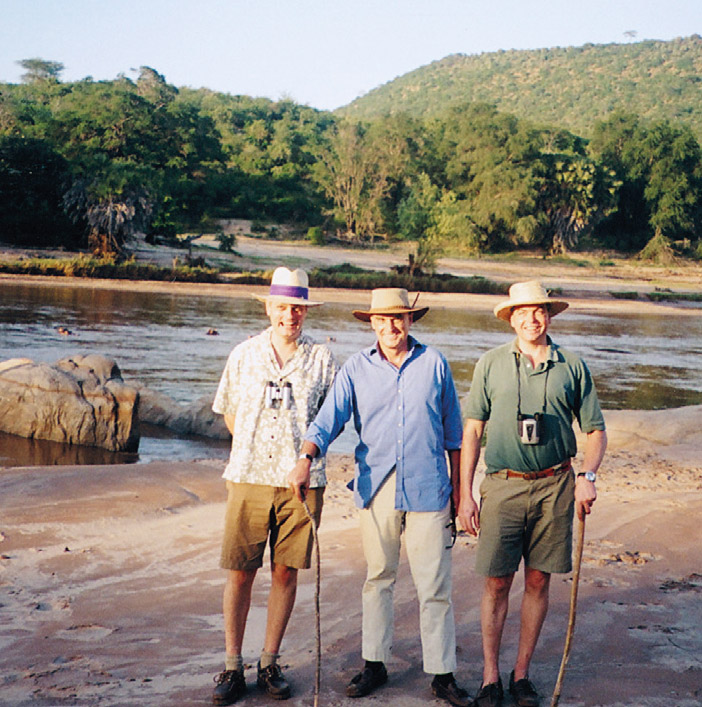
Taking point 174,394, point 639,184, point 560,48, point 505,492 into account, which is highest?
point 560,48

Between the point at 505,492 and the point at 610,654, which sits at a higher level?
the point at 505,492

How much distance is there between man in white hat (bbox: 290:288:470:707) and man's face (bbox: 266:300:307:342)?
29 cm

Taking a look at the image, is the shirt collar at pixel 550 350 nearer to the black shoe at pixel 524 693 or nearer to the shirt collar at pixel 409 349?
the shirt collar at pixel 409 349

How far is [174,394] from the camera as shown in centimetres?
1539

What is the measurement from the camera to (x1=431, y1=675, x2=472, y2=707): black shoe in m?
4.05

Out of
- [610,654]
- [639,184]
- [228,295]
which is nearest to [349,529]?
[610,654]

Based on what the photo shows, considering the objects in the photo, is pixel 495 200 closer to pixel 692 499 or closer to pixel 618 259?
pixel 618 259

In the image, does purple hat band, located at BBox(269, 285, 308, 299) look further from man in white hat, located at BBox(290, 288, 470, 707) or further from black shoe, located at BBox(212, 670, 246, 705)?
black shoe, located at BBox(212, 670, 246, 705)

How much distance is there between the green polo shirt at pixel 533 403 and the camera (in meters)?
4.18

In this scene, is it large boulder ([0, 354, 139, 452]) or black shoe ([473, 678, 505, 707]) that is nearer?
black shoe ([473, 678, 505, 707])

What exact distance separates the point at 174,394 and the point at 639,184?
54312 mm

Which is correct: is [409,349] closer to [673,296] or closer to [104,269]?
[104,269]

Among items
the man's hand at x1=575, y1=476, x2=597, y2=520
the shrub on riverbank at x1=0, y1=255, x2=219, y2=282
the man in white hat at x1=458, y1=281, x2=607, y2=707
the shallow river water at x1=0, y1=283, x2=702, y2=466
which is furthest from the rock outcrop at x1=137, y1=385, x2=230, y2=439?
the shrub on riverbank at x1=0, y1=255, x2=219, y2=282

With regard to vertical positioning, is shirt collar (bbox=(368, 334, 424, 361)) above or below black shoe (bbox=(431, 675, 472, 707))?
above
